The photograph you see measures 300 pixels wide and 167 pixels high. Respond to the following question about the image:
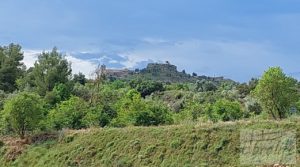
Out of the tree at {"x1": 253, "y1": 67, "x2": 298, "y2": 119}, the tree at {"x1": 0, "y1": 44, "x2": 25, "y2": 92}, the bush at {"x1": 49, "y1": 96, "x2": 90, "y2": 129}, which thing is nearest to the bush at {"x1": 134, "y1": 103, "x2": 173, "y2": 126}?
the bush at {"x1": 49, "y1": 96, "x2": 90, "y2": 129}

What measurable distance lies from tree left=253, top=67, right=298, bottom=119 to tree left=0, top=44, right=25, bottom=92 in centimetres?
2978

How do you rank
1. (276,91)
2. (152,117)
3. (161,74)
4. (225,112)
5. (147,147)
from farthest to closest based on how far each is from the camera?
(161,74)
(225,112)
(152,117)
(276,91)
(147,147)

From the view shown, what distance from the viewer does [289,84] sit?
82.4 feet

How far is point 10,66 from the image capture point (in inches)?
1984

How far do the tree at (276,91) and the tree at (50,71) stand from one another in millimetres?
21788

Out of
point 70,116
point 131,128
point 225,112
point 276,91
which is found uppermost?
point 276,91

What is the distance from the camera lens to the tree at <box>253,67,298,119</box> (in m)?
24.7

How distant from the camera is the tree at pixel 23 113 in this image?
85.8 feet

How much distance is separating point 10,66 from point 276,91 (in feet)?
108

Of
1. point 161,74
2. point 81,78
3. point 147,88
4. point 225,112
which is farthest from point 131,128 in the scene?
point 161,74

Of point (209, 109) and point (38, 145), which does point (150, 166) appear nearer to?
point (38, 145)

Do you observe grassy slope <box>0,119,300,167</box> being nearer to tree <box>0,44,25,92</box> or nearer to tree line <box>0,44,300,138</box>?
tree line <box>0,44,300,138</box>

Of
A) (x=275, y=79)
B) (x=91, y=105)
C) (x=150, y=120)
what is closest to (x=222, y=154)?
(x=275, y=79)

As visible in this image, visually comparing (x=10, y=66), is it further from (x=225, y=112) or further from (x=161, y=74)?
(x=161, y=74)
